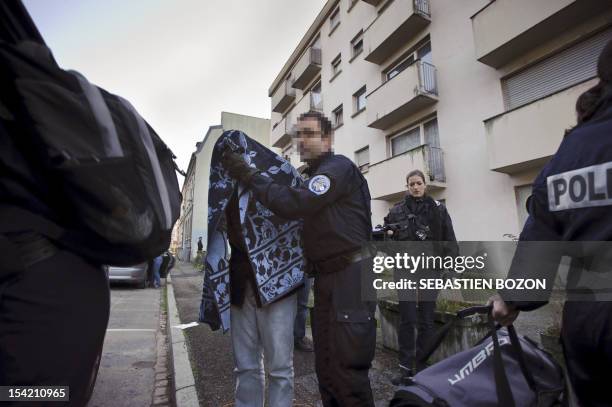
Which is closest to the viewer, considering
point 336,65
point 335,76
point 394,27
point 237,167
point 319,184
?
point 319,184

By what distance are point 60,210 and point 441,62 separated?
1030 centimetres

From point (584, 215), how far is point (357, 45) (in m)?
14.1

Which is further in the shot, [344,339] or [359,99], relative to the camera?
[359,99]

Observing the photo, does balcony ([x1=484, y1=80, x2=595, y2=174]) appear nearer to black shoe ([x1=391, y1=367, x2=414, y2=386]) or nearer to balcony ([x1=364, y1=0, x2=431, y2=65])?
balcony ([x1=364, y1=0, x2=431, y2=65])

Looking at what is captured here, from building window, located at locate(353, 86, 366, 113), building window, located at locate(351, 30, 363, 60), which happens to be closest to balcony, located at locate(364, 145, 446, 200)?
building window, located at locate(353, 86, 366, 113)

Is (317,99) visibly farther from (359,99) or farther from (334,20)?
(334,20)

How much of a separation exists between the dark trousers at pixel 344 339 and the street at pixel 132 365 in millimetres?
1334

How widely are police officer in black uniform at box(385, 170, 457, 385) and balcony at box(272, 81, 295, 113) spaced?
1648 centimetres

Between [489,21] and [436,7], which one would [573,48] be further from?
[436,7]

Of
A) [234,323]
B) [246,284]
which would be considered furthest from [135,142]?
[234,323]

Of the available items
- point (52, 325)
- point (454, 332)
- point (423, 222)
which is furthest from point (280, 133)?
point (52, 325)

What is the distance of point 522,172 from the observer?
7.09m

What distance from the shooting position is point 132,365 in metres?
3.49

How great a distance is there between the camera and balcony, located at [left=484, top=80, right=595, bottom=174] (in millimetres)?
5883
